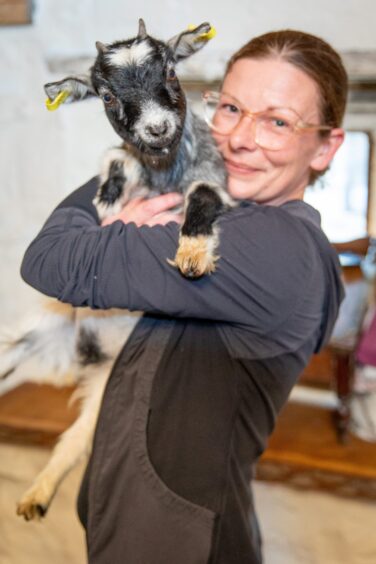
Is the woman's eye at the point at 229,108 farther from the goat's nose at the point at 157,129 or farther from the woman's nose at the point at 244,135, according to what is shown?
the goat's nose at the point at 157,129

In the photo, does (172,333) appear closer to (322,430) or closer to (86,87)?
(86,87)

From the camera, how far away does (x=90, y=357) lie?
4.24 ft

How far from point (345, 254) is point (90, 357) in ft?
3.49

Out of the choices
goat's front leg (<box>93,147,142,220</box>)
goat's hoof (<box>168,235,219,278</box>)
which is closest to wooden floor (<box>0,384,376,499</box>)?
goat's front leg (<box>93,147,142,220</box>)

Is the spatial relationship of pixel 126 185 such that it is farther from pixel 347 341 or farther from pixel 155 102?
pixel 347 341

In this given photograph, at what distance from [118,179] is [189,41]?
1.18ft

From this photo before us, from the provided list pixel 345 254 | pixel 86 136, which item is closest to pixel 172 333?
pixel 86 136

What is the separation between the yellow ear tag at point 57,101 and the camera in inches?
32.8

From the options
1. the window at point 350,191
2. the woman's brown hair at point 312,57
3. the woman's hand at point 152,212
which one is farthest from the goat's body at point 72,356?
the window at point 350,191

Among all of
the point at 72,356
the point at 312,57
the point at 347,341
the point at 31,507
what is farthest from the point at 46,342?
the point at 347,341

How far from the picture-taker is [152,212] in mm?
1065

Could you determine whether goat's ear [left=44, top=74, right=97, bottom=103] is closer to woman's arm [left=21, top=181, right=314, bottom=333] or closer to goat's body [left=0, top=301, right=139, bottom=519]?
woman's arm [left=21, top=181, right=314, bottom=333]

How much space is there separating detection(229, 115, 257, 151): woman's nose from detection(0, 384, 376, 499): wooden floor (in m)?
1.22

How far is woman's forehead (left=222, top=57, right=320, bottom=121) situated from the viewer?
1.00 m
